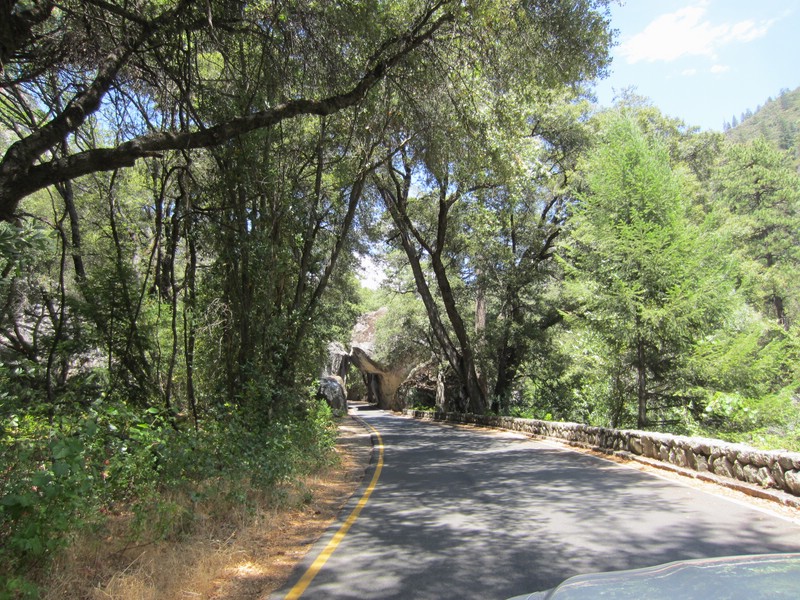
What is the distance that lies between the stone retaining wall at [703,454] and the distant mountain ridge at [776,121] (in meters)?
97.7

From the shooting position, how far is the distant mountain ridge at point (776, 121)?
338ft

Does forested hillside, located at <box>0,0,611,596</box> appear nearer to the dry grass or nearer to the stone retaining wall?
the dry grass

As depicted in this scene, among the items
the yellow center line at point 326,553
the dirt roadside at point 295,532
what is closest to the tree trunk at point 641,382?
the dirt roadside at point 295,532

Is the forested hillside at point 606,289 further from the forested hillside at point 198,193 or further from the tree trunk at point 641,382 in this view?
the forested hillside at point 198,193

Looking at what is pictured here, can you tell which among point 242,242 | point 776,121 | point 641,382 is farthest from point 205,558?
point 776,121

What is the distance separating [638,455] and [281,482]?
743 centimetres

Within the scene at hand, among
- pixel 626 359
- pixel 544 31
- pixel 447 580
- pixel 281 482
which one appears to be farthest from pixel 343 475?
pixel 544 31

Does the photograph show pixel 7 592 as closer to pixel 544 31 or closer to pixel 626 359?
pixel 544 31

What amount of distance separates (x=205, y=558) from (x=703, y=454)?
7982 mm

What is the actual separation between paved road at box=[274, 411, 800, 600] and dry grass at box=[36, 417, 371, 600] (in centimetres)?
53

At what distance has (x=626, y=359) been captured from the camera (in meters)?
15.0

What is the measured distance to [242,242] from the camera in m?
9.93

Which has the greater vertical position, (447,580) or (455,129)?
(455,129)

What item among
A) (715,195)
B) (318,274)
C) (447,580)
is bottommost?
(447,580)
